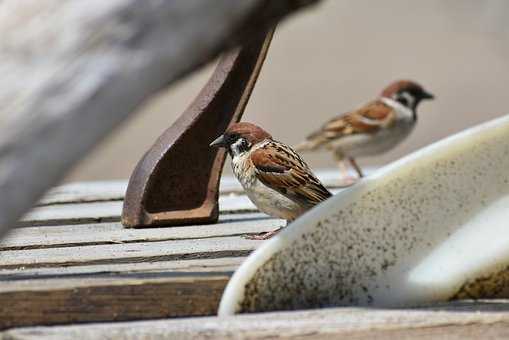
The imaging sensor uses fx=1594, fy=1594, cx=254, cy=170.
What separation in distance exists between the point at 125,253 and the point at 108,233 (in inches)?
23.9

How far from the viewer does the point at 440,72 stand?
47.1 ft

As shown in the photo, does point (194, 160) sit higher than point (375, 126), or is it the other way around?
point (194, 160)

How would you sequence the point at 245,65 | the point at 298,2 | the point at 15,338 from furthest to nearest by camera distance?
1. the point at 245,65
2. the point at 15,338
3. the point at 298,2

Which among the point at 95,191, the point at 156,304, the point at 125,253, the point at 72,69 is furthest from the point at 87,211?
the point at 72,69

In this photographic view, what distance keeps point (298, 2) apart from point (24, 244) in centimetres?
202

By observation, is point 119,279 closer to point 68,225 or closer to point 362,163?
point 68,225

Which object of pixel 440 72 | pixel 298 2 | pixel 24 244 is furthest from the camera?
pixel 440 72

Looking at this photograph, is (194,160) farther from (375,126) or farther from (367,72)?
(367,72)

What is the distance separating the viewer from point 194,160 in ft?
16.5

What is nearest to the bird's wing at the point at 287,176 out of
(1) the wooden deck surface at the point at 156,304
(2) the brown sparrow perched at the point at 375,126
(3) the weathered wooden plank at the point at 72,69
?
(1) the wooden deck surface at the point at 156,304

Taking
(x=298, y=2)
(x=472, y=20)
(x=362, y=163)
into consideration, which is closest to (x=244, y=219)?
(x=298, y=2)

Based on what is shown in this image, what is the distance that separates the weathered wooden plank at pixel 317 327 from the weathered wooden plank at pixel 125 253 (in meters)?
0.67

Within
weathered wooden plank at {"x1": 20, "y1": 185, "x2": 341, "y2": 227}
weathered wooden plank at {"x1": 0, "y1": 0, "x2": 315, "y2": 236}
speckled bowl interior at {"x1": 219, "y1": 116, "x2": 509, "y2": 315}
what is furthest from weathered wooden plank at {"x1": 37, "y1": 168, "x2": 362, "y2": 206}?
weathered wooden plank at {"x1": 0, "y1": 0, "x2": 315, "y2": 236}

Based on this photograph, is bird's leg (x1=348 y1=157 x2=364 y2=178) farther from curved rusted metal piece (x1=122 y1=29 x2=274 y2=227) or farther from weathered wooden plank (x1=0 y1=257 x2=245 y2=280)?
weathered wooden plank (x1=0 y1=257 x2=245 y2=280)
